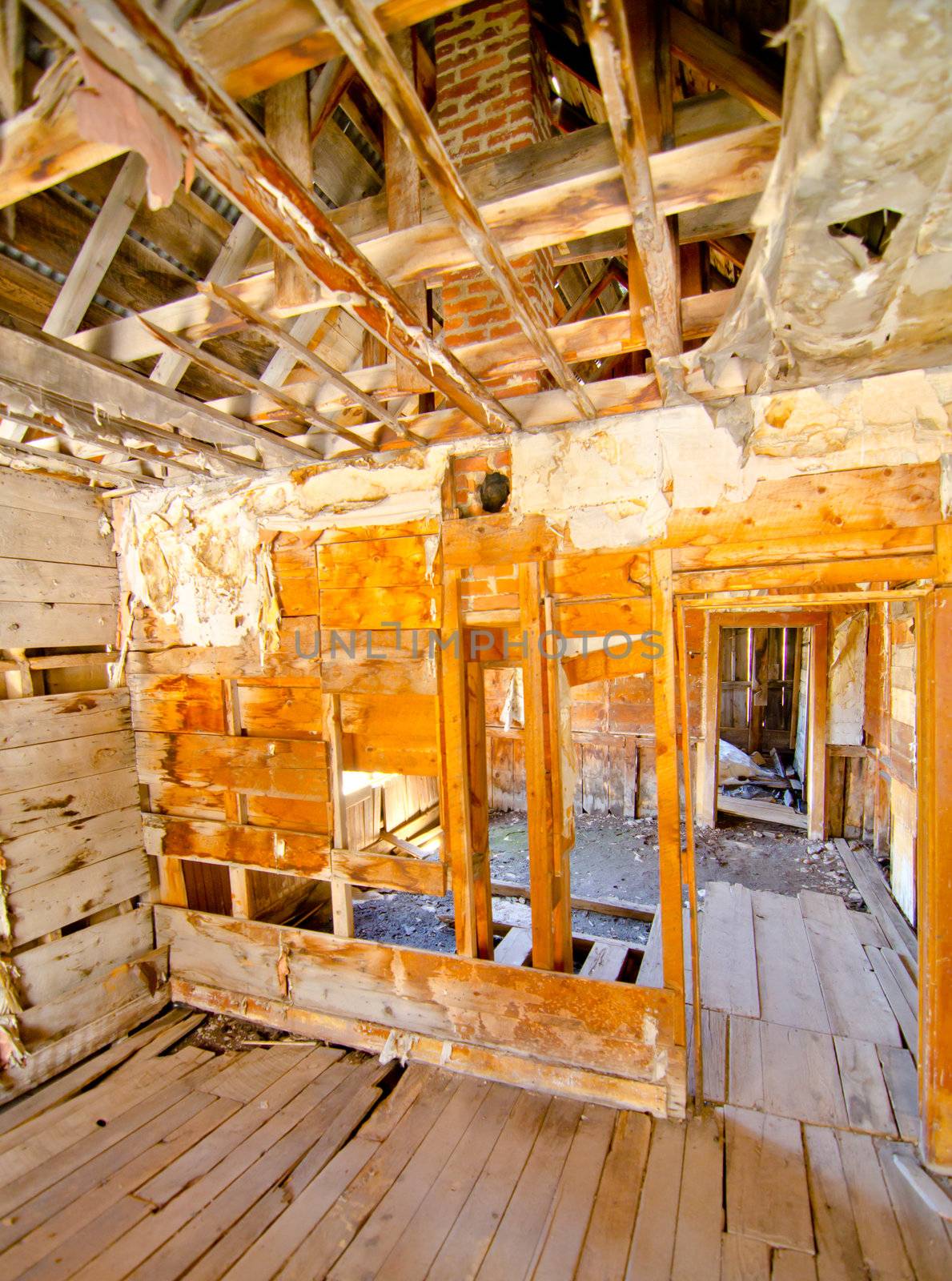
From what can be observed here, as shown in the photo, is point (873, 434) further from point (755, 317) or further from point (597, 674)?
point (597, 674)

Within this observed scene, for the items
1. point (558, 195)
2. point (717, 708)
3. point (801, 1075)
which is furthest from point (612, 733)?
point (558, 195)

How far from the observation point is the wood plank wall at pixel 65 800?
2.81m

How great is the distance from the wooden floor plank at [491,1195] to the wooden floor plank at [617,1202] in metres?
0.29

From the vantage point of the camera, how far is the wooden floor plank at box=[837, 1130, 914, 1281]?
1.77 metres

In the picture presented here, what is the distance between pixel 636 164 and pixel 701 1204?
9.65ft

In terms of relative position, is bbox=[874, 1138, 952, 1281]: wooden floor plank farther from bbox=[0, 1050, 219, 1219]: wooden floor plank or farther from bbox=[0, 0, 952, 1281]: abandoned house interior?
bbox=[0, 1050, 219, 1219]: wooden floor plank

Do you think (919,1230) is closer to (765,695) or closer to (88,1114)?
(88,1114)

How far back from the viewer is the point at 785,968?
3287 mm

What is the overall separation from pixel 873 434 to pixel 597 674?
1320 mm

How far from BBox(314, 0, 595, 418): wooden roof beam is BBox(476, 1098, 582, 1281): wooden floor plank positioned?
276 cm

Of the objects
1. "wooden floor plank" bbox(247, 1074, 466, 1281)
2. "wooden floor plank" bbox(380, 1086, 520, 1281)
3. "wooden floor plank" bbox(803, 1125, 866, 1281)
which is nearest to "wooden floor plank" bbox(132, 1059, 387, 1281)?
"wooden floor plank" bbox(247, 1074, 466, 1281)

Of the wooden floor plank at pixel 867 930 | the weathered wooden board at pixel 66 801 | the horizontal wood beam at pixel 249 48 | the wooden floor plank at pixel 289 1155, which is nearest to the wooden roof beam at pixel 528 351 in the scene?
the horizontal wood beam at pixel 249 48

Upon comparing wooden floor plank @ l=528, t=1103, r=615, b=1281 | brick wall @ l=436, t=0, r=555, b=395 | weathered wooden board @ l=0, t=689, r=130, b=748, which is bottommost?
wooden floor plank @ l=528, t=1103, r=615, b=1281

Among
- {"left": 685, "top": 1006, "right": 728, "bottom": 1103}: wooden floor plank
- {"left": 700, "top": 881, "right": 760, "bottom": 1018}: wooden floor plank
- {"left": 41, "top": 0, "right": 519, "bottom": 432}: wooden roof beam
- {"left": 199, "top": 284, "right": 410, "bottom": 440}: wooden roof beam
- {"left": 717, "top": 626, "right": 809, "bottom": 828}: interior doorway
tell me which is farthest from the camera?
{"left": 717, "top": 626, "right": 809, "bottom": 828}: interior doorway
